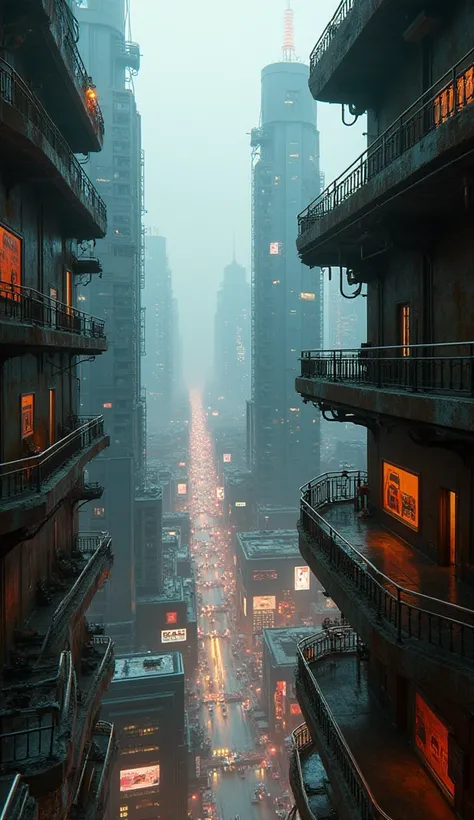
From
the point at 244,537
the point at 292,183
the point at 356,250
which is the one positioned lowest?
the point at 244,537

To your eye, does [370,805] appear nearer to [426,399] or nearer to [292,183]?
[426,399]

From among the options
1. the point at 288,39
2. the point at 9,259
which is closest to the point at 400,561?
the point at 9,259

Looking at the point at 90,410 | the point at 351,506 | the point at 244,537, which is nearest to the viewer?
the point at 351,506

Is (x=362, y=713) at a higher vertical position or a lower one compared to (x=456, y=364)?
lower

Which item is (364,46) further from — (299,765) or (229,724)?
(229,724)

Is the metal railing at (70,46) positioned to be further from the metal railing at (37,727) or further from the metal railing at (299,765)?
the metal railing at (299,765)

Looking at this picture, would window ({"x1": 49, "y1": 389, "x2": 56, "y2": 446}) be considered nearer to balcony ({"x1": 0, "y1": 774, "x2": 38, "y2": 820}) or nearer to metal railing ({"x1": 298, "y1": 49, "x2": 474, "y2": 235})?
metal railing ({"x1": 298, "y1": 49, "x2": 474, "y2": 235})

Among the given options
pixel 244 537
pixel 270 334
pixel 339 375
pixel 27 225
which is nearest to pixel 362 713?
pixel 339 375

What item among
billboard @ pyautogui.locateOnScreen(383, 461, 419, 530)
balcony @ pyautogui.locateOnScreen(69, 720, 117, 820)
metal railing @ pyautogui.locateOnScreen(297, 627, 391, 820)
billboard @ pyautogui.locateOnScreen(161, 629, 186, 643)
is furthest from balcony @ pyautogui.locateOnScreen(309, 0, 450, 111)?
billboard @ pyautogui.locateOnScreen(161, 629, 186, 643)
